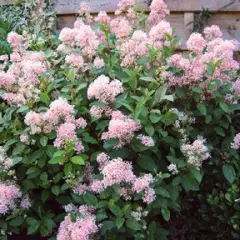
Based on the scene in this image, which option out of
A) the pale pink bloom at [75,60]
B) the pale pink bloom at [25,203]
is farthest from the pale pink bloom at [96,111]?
the pale pink bloom at [25,203]

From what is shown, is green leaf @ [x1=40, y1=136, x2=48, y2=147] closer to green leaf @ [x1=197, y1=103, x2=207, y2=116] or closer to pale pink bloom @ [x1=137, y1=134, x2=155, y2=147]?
pale pink bloom @ [x1=137, y1=134, x2=155, y2=147]

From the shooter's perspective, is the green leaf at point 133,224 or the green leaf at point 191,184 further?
the green leaf at point 191,184

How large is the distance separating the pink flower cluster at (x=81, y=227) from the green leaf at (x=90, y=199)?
0.03 meters

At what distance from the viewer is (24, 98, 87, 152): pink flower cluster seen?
2.11 meters

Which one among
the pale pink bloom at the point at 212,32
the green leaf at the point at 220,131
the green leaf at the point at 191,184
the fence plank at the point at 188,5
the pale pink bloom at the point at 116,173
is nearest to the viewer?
the pale pink bloom at the point at 116,173

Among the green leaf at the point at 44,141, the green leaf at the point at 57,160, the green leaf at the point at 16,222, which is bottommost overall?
the green leaf at the point at 16,222

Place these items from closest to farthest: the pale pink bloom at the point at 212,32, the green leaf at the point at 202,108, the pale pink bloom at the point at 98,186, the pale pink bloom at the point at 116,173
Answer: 1. the pale pink bloom at the point at 116,173
2. the pale pink bloom at the point at 98,186
3. the green leaf at the point at 202,108
4. the pale pink bloom at the point at 212,32

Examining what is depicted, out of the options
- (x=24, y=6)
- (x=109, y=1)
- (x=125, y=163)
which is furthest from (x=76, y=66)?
(x=24, y=6)

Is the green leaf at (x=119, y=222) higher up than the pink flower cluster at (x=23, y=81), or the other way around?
the pink flower cluster at (x=23, y=81)

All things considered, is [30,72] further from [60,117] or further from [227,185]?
[227,185]

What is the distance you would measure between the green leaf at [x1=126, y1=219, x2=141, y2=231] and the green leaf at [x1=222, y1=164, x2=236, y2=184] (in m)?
0.52

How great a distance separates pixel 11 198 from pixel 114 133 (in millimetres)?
603

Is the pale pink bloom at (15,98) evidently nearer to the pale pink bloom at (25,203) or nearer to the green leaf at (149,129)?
the pale pink bloom at (25,203)

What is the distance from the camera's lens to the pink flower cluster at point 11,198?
2201mm
